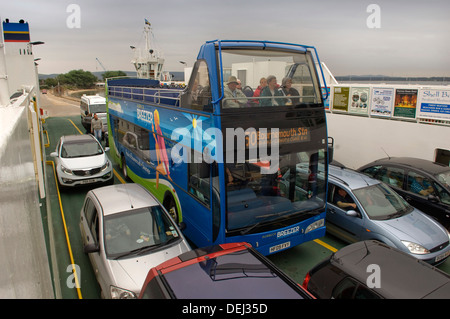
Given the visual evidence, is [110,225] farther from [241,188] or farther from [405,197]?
[405,197]

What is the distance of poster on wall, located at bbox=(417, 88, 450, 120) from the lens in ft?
34.9

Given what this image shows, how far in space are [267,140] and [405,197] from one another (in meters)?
5.10

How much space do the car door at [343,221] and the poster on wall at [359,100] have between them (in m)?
7.26

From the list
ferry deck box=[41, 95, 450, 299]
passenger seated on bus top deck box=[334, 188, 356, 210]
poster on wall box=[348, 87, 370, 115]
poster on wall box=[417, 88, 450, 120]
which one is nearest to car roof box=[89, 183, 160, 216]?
ferry deck box=[41, 95, 450, 299]

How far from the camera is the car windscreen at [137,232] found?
5.40 metres

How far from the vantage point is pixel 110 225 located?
574 centimetres

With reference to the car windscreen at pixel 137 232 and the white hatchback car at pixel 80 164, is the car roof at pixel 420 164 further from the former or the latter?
the white hatchback car at pixel 80 164

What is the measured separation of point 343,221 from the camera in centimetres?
741

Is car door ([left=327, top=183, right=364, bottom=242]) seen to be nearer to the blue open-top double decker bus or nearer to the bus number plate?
the blue open-top double decker bus

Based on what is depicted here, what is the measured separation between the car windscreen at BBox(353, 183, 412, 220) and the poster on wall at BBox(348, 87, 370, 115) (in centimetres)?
689

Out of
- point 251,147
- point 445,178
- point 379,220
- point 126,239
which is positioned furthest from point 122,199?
point 445,178

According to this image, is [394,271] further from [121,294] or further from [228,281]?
[121,294]

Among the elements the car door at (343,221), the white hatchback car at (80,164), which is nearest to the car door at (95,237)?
the white hatchback car at (80,164)

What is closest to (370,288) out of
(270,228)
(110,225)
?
(270,228)
